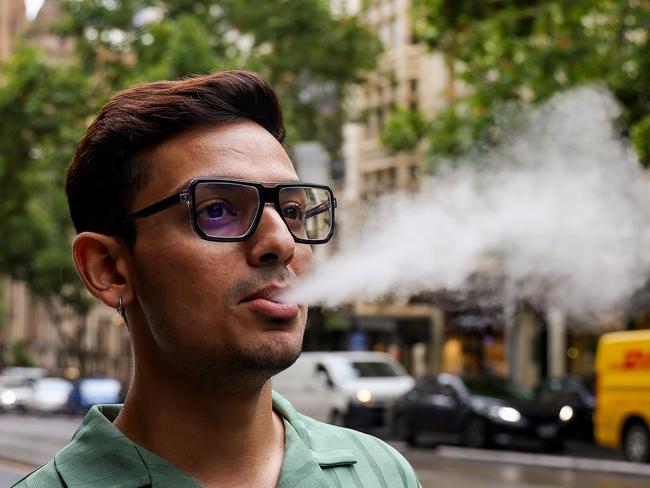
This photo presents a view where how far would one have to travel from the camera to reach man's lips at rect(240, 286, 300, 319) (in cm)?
167

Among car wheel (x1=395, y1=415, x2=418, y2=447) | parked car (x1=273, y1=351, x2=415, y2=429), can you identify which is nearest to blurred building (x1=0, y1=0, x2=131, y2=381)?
parked car (x1=273, y1=351, x2=415, y2=429)

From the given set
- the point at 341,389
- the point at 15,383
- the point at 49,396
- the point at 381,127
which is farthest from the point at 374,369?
the point at 15,383

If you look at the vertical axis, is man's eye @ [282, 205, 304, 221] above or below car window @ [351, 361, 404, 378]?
above

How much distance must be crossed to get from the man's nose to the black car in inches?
789

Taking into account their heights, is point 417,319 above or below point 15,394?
above

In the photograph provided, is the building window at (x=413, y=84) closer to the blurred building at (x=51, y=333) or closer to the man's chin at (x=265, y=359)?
the blurred building at (x=51, y=333)

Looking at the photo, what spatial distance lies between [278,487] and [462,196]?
497 cm

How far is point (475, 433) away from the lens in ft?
70.7

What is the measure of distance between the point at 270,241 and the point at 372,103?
1495 inches

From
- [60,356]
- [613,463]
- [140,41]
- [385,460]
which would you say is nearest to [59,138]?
[140,41]

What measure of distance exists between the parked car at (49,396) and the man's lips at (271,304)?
40.3m

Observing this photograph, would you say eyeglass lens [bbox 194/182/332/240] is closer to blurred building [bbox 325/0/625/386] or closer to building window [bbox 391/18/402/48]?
blurred building [bbox 325/0/625/386]

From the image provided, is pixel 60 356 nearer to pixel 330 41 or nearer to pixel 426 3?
pixel 330 41

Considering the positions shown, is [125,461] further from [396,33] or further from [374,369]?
[396,33]
